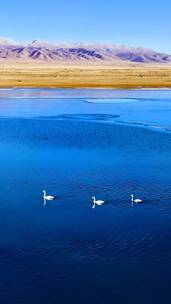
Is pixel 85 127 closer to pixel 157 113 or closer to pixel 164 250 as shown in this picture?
pixel 157 113

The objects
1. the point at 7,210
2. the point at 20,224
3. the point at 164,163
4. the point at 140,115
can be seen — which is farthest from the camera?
the point at 140,115

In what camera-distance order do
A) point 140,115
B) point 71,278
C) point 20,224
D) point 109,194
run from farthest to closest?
1. point 140,115
2. point 109,194
3. point 20,224
4. point 71,278

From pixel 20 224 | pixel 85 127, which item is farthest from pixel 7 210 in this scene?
pixel 85 127

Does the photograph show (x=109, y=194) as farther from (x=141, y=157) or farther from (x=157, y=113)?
(x=157, y=113)

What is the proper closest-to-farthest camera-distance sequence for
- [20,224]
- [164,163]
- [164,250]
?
[164,250] → [20,224] → [164,163]

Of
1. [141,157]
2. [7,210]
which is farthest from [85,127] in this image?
[7,210]

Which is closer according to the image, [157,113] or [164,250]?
[164,250]
